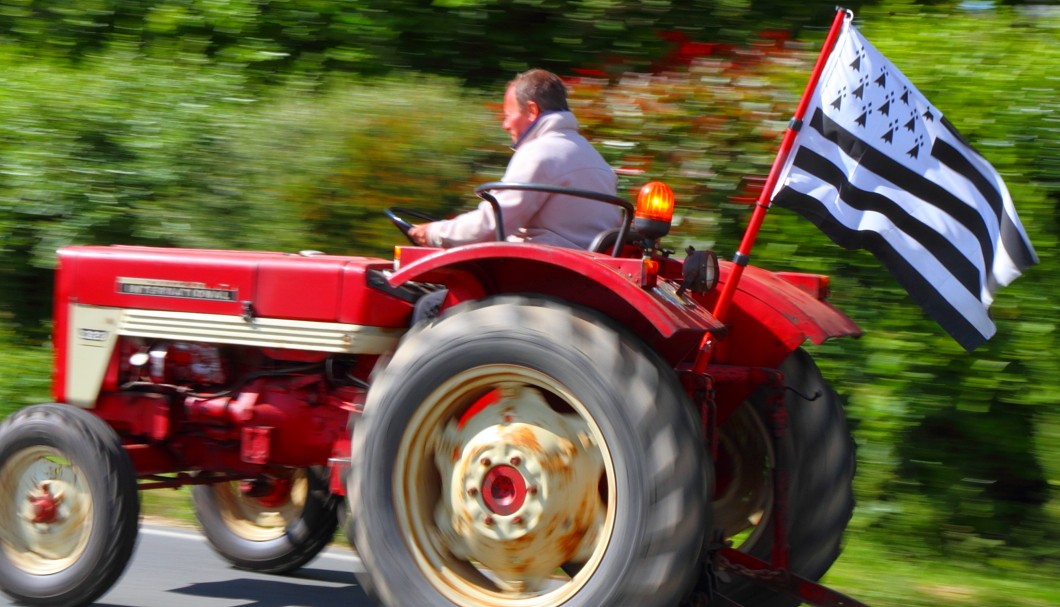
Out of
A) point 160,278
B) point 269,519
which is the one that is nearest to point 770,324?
point 160,278

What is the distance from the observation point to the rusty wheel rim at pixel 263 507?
5770 mm

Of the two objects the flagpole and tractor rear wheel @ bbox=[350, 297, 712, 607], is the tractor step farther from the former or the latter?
the flagpole

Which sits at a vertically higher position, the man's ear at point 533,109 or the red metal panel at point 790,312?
the man's ear at point 533,109

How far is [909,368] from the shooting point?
6.02 m

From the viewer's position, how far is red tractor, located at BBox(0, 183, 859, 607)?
377cm

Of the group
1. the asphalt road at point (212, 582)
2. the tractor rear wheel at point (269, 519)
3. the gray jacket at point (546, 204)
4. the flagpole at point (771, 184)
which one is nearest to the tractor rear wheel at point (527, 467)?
the flagpole at point (771, 184)

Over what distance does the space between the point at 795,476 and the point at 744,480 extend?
25 centimetres

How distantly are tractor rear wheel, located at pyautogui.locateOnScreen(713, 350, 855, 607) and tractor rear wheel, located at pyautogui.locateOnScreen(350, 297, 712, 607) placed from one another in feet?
2.88

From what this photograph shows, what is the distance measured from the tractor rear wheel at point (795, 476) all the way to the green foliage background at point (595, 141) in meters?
1.16

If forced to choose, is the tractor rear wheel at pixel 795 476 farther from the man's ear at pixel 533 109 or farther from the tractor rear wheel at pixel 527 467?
the man's ear at pixel 533 109

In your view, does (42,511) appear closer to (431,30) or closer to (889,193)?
(889,193)

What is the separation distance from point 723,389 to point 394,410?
4.09ft

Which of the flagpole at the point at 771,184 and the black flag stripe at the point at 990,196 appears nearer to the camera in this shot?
the flagpole at the point at 771,184

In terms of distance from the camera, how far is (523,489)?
3.93 m
